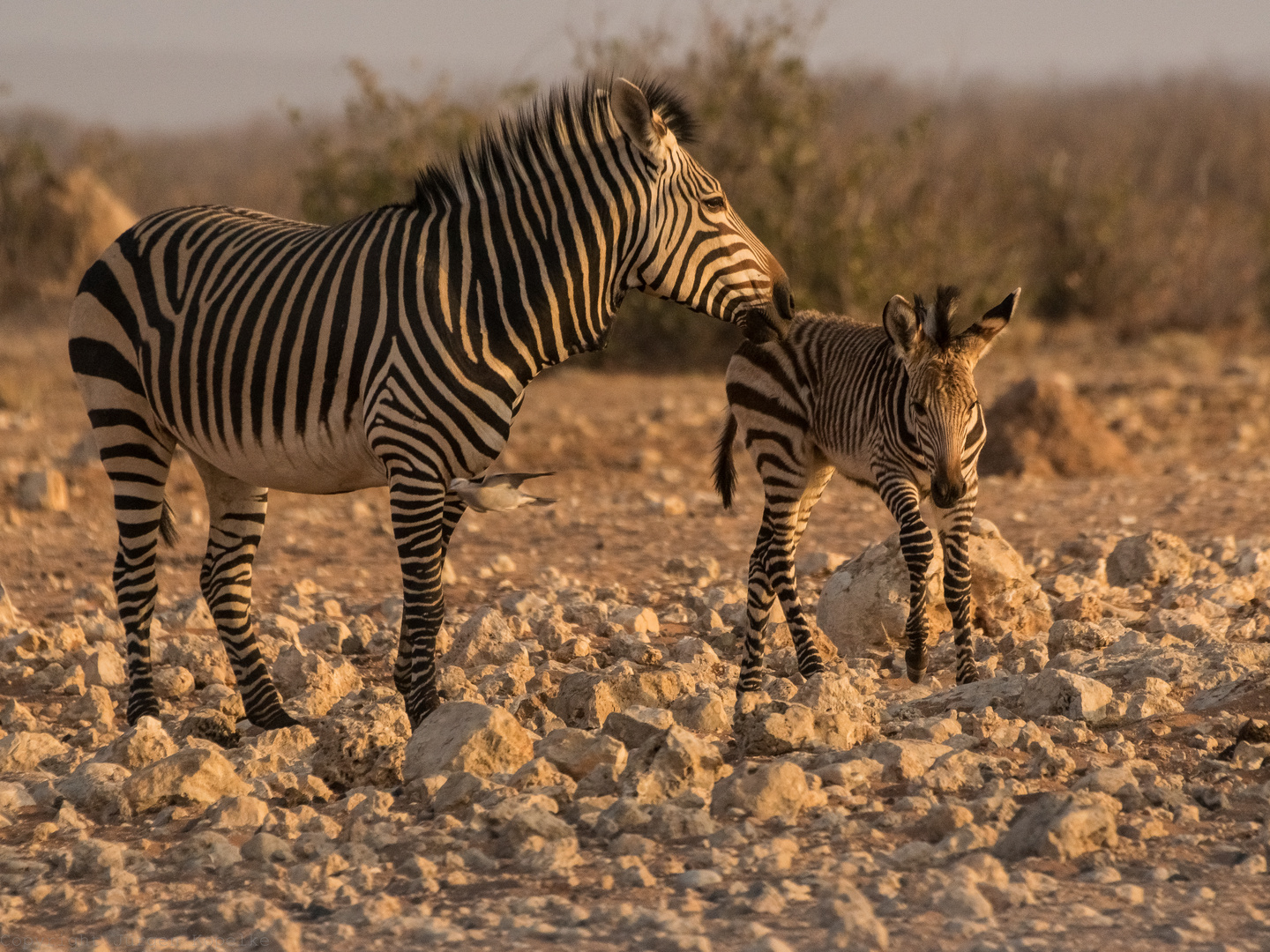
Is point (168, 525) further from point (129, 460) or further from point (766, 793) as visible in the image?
point (766, 793)

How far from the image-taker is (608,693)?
5.53 meters

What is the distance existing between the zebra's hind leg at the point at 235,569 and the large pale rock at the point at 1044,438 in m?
6.60

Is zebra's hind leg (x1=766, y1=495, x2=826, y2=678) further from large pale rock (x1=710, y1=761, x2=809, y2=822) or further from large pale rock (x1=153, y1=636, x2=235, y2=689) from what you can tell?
large pale rock (x1=153, y1=636, x2=235, y2=689)

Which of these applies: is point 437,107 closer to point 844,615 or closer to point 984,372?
point 984,372

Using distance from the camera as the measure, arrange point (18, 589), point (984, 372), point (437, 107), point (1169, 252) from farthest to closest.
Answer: point (1169, 252) < point (437, 107) < point (984, 372) < point (18, 589)

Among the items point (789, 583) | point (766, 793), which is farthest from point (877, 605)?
point (766, 793)

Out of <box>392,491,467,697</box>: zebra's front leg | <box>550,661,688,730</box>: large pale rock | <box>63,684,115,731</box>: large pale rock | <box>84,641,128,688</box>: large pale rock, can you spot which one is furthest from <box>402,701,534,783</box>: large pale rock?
<box>84,641,128,688</box>: large pale rock

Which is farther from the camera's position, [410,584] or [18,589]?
[18,589]

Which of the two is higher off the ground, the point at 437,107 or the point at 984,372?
the point at 437,107

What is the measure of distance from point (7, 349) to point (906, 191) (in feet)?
35.8

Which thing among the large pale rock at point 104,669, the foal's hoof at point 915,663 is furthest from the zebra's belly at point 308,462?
the foal's hoof at point 915,663

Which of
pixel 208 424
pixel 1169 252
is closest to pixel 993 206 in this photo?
pixel 1169 252

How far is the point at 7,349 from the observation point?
17297 mm

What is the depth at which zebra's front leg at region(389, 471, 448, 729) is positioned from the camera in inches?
208
